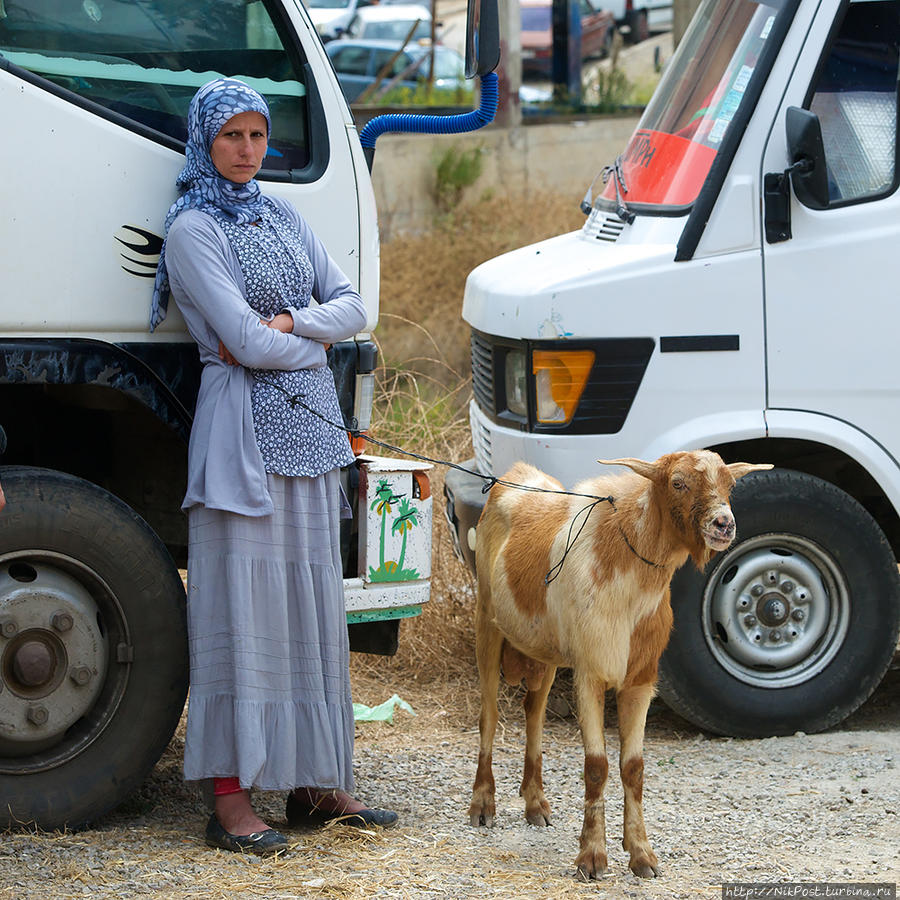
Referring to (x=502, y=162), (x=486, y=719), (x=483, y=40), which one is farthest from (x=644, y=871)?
(x=502, y=162)

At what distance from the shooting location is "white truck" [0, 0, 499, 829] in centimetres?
402

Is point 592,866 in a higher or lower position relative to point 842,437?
lower

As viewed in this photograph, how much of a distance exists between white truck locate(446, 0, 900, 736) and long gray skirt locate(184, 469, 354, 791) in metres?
1.25

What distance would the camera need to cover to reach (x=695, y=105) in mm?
5477

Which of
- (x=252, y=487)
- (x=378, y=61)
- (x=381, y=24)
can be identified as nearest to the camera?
(x=252, y=487)

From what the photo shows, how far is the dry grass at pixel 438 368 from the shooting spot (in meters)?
6.44

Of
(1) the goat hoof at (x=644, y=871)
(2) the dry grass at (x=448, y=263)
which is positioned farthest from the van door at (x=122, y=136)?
(2) the dry grass at (x=448, y=263)

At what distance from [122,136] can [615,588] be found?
2007 mm

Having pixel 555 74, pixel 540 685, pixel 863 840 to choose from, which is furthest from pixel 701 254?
pixel 555 74

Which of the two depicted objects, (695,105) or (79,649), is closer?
(79,649)

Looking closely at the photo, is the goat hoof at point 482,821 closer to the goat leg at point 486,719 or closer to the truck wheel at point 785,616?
the goat leg at point 486,719

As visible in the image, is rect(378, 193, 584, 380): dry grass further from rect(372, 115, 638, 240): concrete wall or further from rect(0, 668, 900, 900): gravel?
rect(0, 668, 900, 900): gravel

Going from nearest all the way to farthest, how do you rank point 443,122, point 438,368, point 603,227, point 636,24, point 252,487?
1. point 252,487
2. point 443,122
3. point 603,227
4. point 438,368
5. point 636,24

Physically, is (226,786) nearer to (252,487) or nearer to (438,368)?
(252,487)
